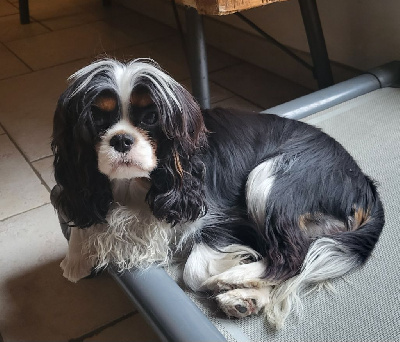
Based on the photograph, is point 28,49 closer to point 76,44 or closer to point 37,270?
point 76,44

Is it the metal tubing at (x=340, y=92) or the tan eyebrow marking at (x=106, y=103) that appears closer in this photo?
the tan eyebrow marking at (x=106, y=103)

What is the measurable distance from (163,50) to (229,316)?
83.2 inches

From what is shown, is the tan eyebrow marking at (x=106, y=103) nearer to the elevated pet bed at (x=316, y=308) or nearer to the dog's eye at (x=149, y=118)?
the dog's eye at (x=149, y=118)

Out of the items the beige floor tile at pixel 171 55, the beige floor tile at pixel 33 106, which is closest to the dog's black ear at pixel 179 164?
the beige floor tile at pixel 33 106

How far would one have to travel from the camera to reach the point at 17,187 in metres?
1.81

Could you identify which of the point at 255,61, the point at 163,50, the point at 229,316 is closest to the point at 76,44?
the point at 163,50

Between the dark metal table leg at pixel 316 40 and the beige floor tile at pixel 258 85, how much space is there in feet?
0.83

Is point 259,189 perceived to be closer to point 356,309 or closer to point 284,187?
point 284,187

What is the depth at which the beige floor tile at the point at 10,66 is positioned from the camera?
270cm

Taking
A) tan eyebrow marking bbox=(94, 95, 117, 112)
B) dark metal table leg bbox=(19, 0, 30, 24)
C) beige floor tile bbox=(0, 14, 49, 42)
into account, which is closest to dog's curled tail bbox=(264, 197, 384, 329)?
tan eyebrow marking bbox=(94, 95, 117, 112)

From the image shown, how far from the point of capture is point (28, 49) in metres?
2.99

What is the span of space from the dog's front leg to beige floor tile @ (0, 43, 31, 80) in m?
1.72

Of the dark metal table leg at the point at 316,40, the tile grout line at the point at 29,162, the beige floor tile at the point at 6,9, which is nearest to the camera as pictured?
the tile grout line at the point at 29,162

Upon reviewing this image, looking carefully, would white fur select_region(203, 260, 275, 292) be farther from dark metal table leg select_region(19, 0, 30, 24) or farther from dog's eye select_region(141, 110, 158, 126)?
dark metal table leg select_region(19, 0, 30, 24)
